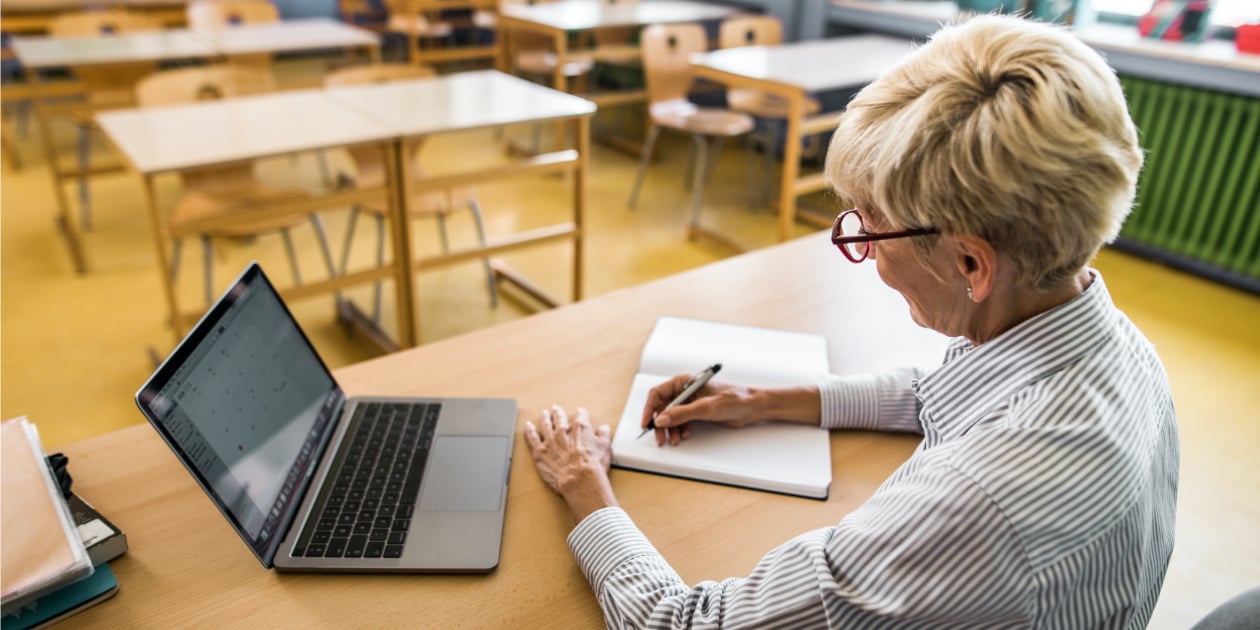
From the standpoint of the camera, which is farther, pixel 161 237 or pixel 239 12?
pixel 239 12

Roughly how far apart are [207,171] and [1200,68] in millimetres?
3883

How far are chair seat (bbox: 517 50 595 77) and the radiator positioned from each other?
2.96 meters

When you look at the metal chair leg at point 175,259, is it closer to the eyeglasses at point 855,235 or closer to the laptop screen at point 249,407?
the laptop screen at point 249,407

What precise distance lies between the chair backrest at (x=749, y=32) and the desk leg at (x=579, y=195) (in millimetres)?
1613

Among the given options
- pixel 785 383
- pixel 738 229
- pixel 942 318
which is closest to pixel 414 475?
pixel 785 383

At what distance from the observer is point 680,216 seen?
434cm

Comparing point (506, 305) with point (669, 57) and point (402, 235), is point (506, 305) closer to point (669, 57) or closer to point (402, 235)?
point (402, 235)

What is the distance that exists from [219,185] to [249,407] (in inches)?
95.8

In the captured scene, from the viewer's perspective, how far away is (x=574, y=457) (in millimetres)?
1069

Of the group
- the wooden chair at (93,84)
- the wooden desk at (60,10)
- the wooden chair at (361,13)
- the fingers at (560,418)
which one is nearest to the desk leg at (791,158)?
→ the fingers at (560,418)

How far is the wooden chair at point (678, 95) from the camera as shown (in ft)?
13.3

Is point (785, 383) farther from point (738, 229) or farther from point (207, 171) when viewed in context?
point (738, 229)

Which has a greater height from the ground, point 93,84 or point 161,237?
point 93,84

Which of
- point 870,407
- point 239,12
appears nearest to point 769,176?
point 239,12
